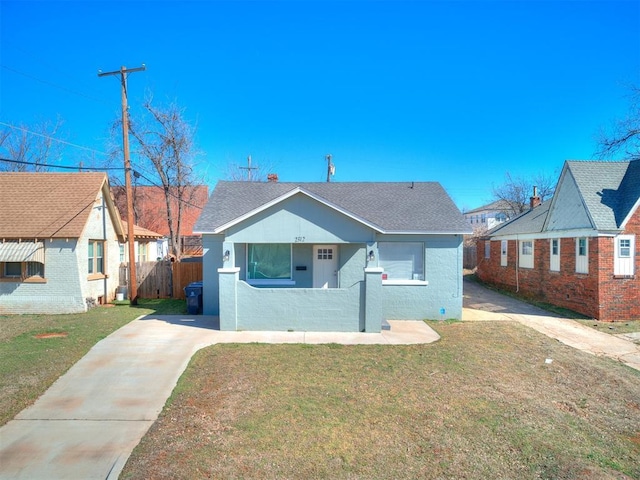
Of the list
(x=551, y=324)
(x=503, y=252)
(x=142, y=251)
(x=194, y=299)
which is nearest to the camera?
(x=551, y=324)

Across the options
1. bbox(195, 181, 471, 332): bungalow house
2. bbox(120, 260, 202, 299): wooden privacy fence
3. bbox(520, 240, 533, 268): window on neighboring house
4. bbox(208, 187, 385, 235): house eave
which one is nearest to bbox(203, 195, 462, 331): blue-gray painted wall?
bbox(195, 181, 471, 332): bungalow house

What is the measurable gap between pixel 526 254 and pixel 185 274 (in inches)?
623

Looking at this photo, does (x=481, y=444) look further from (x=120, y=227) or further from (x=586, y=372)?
(x=120, y=227)

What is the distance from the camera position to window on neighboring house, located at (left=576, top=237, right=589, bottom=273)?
43.0 feet

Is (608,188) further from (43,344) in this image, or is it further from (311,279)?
(43,344)

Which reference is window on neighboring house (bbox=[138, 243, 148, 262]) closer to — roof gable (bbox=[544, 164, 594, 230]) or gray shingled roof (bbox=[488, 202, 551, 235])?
gray shingled roof (bbox=[488, 202, 551, 235])

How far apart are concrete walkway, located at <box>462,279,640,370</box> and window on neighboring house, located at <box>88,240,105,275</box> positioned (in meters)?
13.6

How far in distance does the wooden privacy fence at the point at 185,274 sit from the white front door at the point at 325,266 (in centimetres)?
529

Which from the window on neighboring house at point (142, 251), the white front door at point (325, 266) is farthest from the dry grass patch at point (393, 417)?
the window on neighboring house at point (142, 251)

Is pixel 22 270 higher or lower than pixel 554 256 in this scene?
lower

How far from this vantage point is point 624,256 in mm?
12617

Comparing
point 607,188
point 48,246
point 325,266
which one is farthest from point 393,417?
point 607,188

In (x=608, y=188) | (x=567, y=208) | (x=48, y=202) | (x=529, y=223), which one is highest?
(x=608, y=188)

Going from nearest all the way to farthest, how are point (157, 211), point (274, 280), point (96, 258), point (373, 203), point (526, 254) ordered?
point (274, 280) → point (96, 258) → point (373, 203) → point (526, 254) → point (157, 211)
